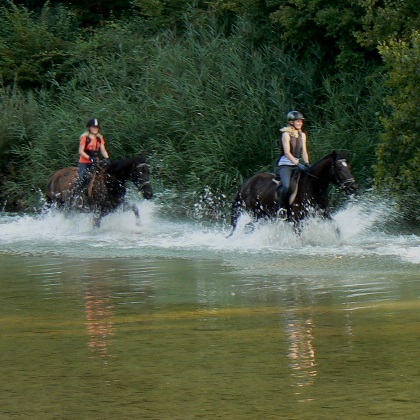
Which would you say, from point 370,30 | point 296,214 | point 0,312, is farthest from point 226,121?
point 0,312

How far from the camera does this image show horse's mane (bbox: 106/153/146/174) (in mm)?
20700

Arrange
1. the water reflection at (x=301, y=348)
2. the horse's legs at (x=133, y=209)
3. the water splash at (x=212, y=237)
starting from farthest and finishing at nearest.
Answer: the horse's legs at (x=133, y=209), the water splash at (x=212, y=237), the water reflection at (x=301, y=348)

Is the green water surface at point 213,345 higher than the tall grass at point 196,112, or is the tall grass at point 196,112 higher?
the tall grass at point 196,112

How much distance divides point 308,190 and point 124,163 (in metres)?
4.27

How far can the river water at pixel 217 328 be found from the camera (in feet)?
24.2

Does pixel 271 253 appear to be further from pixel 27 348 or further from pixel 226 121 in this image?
pixel 226 121

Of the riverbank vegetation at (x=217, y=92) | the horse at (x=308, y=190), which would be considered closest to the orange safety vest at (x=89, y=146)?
the riverbank vegetation at (x=217, y=92)

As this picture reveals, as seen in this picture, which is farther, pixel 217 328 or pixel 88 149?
pixel 88 149

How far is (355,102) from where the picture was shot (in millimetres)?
25438

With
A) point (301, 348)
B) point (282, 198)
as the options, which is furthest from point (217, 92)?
point (301, 348)

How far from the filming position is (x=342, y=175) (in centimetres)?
1712

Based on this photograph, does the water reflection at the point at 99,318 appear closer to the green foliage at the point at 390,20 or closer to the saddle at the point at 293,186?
the saddle at the point at 293,186

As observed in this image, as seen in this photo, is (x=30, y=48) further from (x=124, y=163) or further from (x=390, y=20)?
(x=390, y=20)

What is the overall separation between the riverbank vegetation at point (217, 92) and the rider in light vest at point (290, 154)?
2.06 m
